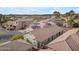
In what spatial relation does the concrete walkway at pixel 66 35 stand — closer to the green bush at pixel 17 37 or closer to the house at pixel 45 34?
the house at pixel 45 34

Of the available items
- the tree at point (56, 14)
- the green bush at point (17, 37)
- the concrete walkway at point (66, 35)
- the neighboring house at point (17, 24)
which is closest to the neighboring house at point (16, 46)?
the green bush at point (17, 37)

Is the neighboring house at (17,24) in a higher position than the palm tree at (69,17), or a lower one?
lower

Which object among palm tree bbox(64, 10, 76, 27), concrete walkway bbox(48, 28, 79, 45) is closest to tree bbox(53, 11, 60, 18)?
palm tree bbox(64, 10, 76, 27)

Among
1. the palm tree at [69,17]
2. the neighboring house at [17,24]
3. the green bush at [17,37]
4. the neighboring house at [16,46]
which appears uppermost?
the palm tree at [69,17]

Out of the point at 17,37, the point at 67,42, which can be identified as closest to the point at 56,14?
the point at 67,42
